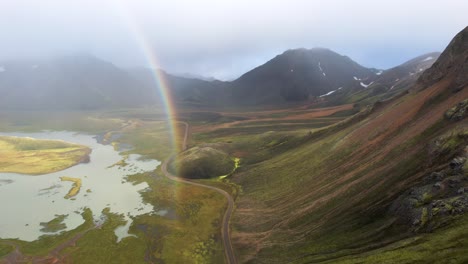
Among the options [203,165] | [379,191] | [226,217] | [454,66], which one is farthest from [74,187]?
[454,66]

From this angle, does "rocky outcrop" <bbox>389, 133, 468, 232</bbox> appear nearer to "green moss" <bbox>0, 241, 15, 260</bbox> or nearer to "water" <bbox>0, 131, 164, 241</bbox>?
"water" <bbox>0, 131, 164, 241</bbox>

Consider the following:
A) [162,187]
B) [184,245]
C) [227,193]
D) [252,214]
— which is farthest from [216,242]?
[162,187]

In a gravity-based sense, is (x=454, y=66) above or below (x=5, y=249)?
above

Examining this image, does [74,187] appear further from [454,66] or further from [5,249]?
[454,66]

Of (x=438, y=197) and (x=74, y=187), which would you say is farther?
(x=74, y=187)

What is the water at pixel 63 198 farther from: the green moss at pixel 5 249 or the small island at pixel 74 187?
the green moss at pixel 5 249

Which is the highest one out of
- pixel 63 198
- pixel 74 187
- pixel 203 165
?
pixel 203 165
